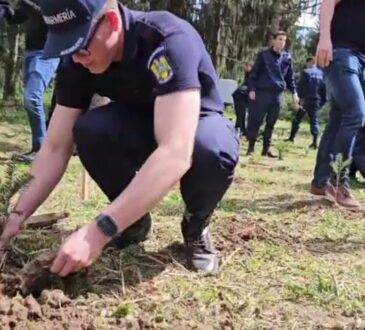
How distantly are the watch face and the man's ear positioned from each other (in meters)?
0.60

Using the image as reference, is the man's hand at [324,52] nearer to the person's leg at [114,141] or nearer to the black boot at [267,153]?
the person's leg at [114,141]

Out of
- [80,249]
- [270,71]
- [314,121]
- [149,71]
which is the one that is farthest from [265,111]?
[80,249]

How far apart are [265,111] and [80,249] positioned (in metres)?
7.84

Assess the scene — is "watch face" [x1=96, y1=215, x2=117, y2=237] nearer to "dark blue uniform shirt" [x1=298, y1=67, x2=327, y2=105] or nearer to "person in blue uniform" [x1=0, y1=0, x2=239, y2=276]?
"person in blue uniform" [x1=0, y1=0, x2=239, y2=276]

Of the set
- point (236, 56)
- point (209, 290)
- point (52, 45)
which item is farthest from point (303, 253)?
point (236, 56)

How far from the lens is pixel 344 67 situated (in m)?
4.20

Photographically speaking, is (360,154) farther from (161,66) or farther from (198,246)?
(161,66)

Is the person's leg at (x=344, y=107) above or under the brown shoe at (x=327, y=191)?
above

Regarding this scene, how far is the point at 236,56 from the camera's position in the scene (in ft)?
61.0

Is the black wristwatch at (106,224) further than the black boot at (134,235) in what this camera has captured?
No

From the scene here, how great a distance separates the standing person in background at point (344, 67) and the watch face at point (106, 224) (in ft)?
7.61

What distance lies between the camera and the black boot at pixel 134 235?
3.01 m

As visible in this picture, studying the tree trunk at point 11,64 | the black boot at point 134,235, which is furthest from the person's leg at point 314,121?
the black boot at point 134,235

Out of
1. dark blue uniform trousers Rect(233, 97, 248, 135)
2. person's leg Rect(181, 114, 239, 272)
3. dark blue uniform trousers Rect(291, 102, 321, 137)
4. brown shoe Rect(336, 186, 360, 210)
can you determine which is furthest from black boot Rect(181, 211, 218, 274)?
dark blue uniform trousers Rect(233, 97, 248, 135)
